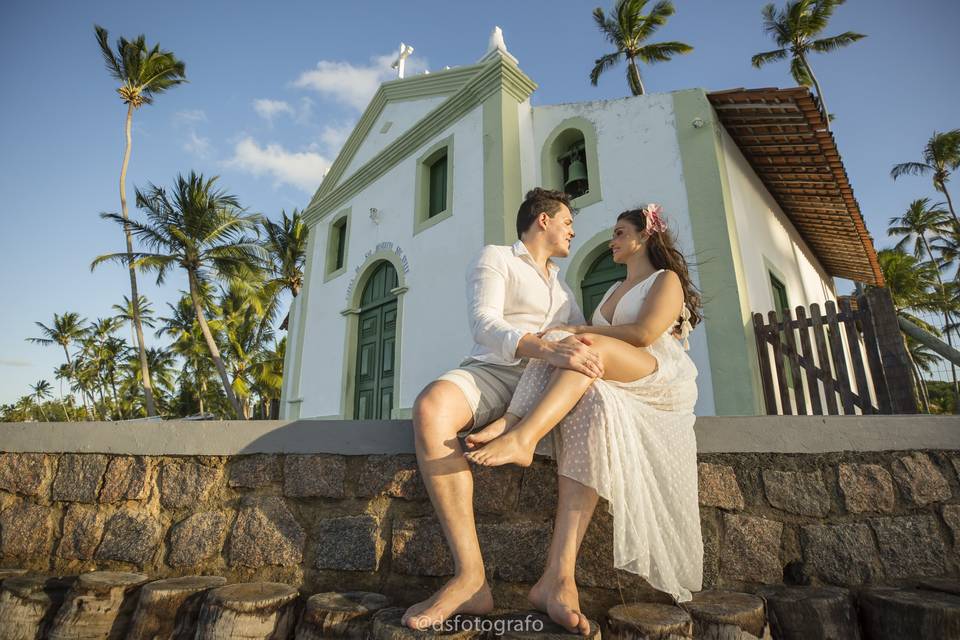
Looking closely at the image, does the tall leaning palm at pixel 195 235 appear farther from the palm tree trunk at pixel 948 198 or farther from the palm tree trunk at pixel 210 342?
the palm tree trunk at pixel 948 198

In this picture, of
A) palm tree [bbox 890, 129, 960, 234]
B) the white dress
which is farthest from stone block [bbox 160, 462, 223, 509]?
palm tree [bbox 890, 129, 960, 234]

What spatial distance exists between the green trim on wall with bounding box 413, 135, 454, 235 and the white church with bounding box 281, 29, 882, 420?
0.09ft

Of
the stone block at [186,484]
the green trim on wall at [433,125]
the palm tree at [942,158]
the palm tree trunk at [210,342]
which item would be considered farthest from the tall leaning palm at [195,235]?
the palm tree at [942,158]

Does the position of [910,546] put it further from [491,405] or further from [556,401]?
[491,405]

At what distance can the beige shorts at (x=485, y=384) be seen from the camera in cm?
179

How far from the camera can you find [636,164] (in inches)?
246

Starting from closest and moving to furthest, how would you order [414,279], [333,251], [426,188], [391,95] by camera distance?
[414,279] → [426,188] → [391,95] → [333,251]

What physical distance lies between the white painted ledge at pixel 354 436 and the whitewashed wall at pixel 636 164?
3.78 metres

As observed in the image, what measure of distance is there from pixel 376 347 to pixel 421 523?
6.65 m

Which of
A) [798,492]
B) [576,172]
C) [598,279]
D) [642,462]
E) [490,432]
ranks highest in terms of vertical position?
[576,172]

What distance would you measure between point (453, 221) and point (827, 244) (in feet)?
29.3

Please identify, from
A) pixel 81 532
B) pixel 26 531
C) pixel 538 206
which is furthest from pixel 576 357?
pixel 26 531

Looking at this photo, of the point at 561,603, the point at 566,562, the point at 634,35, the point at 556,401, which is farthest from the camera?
the point at 634,35

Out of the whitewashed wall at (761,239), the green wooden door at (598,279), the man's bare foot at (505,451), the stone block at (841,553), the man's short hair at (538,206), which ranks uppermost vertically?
the whitewashed wall at (761,239)
